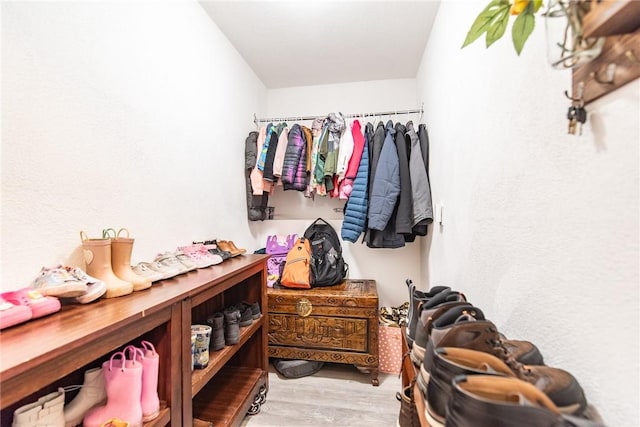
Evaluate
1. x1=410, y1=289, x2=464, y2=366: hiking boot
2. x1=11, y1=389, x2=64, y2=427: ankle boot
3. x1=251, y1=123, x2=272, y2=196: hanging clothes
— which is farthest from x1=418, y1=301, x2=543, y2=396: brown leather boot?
x1=251, y1=123, x2=272, y2=196: hanging clothes

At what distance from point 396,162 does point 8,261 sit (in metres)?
1.92

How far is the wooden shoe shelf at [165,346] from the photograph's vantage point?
0.57 meters

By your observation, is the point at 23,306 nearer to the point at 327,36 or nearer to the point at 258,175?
the point at 258,175

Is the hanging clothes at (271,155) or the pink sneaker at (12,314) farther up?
the hanging clothes at (271,155)

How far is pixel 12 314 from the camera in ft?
2.16

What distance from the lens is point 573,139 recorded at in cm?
59

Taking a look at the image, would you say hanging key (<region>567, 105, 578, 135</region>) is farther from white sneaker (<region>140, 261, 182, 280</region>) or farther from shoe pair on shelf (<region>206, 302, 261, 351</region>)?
shoe pair on shelf (<region>206, 302, 261, 351</region>)

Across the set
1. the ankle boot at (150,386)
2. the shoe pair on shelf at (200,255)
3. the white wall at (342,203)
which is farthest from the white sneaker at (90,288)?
the white wall at (342,203)

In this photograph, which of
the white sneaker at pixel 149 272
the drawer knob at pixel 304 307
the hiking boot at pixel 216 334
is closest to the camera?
the white sneaker at pixel 149 272

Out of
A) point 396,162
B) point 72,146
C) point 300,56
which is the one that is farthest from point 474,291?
point 300,56

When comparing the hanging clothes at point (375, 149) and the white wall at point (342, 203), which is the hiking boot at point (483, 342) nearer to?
the hanging clothes at point (375, 149)

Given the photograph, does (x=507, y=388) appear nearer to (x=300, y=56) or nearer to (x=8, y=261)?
(x=8, y=261)

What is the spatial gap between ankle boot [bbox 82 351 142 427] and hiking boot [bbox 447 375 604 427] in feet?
2.69

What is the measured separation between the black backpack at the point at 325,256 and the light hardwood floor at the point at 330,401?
66cm
